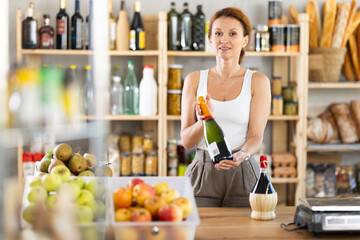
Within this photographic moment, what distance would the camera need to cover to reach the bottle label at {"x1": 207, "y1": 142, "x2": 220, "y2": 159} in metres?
2.07

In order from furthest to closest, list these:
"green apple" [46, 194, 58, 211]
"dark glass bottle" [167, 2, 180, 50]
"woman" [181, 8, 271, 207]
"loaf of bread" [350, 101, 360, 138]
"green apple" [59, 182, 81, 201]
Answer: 1. "loaf of bread" [350, 101, 360, 138]
2. "dark glass bottle" [167, 2, 180, 50]
3. "woman" [181, 8, 271, 207]
4. "green apple" [59, 182, 81, 201]
5. "green apple" [46, 194, 58, 211]

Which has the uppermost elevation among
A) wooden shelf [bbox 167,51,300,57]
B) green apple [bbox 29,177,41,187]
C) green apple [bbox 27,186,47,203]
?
wooden shelf [bbox 167,51,300,57]

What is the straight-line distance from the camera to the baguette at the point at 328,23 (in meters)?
4.02

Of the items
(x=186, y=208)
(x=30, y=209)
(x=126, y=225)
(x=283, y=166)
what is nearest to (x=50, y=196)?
(x=30, y=209)

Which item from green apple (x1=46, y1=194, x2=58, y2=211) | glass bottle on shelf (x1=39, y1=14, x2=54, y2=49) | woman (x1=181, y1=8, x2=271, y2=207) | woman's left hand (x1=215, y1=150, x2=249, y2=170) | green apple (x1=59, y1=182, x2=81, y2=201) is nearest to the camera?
green apple (x1=46, y1=194, x2=58, y2=211)

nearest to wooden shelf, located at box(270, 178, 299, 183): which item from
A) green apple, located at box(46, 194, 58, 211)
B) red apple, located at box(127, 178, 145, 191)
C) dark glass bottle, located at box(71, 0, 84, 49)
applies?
dark glass bottle, located at box(71, 0, 84, 49)

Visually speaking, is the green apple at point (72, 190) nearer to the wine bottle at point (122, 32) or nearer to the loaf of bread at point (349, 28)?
the wine bottle at point (122, 32)

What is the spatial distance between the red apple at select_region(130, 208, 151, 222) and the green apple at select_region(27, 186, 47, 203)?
247 mm

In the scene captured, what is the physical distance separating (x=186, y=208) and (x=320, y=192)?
2853 millimetres

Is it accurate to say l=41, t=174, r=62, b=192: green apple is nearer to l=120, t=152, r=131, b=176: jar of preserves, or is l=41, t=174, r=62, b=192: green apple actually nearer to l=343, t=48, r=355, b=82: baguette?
l=120, t=152, r=131, b=176: jar of preserves

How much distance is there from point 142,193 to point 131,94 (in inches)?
98.3

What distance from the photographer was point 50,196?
1.22 metres

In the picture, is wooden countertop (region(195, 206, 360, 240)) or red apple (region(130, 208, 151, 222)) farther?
wooden countertop (region(195, 206, 360, 240))

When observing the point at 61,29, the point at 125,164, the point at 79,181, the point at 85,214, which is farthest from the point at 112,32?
the point at 85,214
